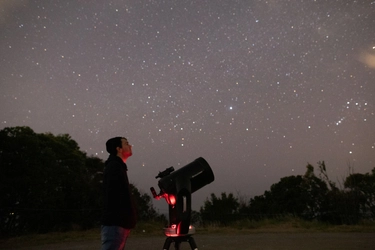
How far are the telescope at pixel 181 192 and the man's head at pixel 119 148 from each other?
1.41 ft

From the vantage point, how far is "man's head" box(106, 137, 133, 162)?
3.42 m

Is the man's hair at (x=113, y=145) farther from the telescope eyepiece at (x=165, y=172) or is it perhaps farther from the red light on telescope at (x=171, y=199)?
the red light on telescope at (x=171, y=199)

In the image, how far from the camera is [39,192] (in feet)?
48.1

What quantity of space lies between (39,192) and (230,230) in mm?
8571

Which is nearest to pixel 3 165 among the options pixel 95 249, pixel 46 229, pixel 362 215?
pixel 46 229

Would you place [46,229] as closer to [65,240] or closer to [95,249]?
[65,240]

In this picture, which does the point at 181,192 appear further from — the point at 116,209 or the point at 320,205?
the point at 320,205

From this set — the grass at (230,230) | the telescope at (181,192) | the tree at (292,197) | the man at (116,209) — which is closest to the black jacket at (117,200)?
the man at (116,209)

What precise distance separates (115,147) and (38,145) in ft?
46.0

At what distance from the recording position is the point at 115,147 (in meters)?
3.44

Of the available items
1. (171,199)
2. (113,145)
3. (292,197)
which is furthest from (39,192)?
(292,197)

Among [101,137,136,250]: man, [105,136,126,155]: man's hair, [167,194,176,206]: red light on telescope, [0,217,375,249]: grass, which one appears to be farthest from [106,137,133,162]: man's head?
[0,217,375,249]: grass

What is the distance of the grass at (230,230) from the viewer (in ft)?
33.1

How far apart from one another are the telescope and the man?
0.41 metres
